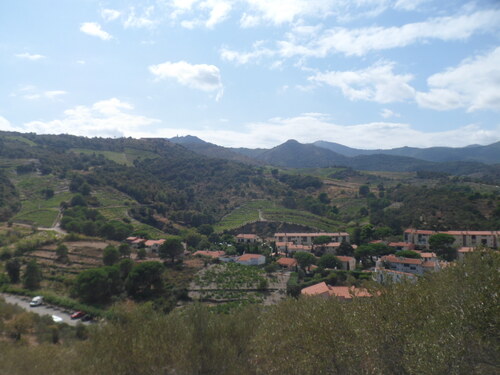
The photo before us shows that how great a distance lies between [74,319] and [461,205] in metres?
75.4

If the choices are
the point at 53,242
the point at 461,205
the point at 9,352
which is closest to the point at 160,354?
the point at 9,352

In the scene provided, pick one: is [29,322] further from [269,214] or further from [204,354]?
[269,214]

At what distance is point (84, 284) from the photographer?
33781 mm

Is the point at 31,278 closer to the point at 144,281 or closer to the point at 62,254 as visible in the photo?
the point at 62,254

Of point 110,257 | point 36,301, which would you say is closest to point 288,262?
point 110,257

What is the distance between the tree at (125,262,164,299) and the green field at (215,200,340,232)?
43556 mm

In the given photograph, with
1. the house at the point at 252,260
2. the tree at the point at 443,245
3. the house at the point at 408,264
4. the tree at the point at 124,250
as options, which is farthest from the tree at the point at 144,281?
the tree at the point at 443,245

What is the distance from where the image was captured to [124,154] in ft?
502

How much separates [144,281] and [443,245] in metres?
47.9

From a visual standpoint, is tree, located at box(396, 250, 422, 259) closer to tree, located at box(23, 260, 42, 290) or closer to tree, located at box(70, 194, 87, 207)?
tree, located at box(23, 260, 42, 290)

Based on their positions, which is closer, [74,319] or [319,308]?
[319,308]

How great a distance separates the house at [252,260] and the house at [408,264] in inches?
770

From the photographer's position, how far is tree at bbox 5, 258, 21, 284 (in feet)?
124

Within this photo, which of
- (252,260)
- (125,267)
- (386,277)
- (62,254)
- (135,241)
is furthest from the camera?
(135,241)
